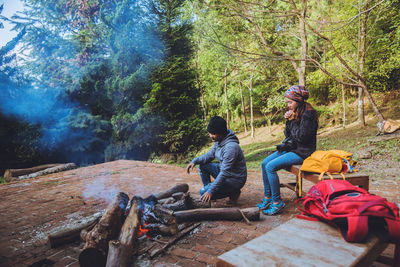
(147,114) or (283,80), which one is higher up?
(283,80)

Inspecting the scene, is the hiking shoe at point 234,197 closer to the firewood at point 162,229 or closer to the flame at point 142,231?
the firewood at point 162,229

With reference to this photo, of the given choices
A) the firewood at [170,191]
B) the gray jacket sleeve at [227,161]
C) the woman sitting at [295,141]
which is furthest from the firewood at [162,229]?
the woman sitting at [295,141]

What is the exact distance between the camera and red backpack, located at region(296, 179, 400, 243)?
138 cm

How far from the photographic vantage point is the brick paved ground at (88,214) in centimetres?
213

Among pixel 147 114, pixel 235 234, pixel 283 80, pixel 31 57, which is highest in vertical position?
pixel 31 57

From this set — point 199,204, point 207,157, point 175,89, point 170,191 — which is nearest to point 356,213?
point 199,204

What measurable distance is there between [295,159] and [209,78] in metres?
18.3

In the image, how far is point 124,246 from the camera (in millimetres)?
1895

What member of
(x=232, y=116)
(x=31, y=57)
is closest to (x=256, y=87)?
(x=232, y=116)

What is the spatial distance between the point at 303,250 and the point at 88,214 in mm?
3025

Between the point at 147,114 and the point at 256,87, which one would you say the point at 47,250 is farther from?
the point at 256,87

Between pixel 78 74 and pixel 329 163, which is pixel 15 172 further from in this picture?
pixel 329 163

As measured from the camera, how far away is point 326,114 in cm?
1562

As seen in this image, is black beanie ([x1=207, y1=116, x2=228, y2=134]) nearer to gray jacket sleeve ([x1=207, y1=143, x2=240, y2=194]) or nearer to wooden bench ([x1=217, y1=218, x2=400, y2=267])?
gray jacket sleeve ([x1=207, y1=143, x2=240, y2=194])
